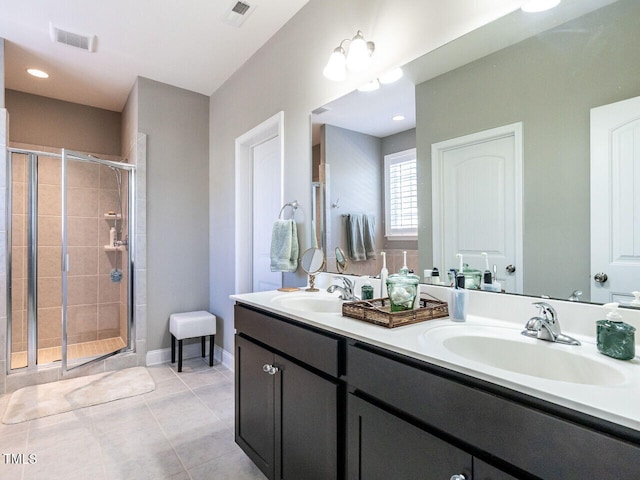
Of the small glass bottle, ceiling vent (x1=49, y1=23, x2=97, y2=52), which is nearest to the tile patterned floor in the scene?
the small glass bottle

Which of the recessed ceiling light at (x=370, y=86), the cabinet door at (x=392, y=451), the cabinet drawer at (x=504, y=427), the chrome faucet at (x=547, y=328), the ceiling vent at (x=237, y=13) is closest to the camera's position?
the cabinet drawer at (x=504, y=427)

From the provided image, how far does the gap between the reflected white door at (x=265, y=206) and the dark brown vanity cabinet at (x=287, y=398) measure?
1053mm

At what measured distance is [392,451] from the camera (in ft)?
3.07

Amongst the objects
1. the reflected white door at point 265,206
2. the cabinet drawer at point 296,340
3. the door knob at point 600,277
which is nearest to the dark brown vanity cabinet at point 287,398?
the cabinet drawer at point 296,340

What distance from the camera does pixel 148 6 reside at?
7.25 feet

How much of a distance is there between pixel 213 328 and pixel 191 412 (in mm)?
946

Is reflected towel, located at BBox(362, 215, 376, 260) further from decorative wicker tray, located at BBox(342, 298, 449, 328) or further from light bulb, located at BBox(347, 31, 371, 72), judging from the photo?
light bulb, located at BBox(347, 31, 371, 72)

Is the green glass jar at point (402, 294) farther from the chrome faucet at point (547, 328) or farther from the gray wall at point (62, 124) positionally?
the gray wall at point (62, 124)

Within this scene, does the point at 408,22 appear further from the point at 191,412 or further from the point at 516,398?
the point at 191,412

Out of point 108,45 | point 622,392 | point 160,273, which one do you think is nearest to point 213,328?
point 160,273

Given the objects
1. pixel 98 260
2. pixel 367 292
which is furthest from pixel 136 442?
pixel 98 260

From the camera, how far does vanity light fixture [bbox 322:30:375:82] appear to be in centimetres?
171

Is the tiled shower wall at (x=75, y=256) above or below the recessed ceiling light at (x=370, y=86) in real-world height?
below

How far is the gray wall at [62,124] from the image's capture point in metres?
3.42
